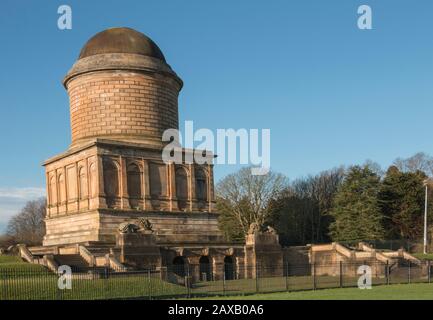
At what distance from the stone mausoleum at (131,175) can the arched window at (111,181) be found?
0.20ft

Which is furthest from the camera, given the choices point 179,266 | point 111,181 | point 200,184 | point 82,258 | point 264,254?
point 200,184

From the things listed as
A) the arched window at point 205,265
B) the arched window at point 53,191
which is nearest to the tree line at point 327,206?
the arched window at point 53,191

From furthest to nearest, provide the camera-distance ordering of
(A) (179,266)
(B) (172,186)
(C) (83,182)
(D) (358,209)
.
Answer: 1. (D) (358,209)
2. (B) (172,186)
3. (C) (83,182)
4. (A) (179,266)

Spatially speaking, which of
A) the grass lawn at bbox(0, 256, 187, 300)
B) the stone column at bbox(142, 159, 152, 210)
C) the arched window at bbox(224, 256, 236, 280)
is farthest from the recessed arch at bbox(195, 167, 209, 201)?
the grass lawn at bbox(0, 256, 187, 300)

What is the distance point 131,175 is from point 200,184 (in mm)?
5490

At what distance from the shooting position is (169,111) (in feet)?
138

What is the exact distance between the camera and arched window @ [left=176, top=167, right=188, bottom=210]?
130ft

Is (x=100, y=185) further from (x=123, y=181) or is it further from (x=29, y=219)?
(x=29, y=219)

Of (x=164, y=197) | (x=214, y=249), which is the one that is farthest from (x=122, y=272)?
(x=164, y=197)

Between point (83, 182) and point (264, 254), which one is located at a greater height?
Answer: point (83, 182)

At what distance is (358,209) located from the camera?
5272 cm

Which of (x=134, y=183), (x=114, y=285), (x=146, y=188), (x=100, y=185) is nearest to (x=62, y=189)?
(x=100, y=185)

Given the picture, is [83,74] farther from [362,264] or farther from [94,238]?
[362,264]
